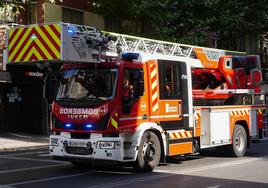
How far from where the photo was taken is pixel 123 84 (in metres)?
11.2

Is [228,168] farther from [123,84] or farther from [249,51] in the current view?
[249,51]

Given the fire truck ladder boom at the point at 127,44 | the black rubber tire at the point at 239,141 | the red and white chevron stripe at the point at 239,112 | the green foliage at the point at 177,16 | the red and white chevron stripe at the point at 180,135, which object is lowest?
the black rubber tire at the point at 239,141

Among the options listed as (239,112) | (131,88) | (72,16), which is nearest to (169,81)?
(131,88)

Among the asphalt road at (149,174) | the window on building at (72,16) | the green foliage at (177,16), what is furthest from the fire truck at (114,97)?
the window on building at (72,16)

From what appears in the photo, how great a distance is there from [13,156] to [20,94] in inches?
394

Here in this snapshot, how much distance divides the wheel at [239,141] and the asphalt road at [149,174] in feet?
1.16

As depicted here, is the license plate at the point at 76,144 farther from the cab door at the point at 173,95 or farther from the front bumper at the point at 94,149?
the cab door at the point at 173,95

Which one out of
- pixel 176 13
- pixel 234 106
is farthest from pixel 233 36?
pixel 234 106

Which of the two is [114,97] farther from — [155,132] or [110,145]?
[155,132]

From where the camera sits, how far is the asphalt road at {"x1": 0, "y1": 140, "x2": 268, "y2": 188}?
→ 10016 millimetres

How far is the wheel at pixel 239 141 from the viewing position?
1459 centimetres

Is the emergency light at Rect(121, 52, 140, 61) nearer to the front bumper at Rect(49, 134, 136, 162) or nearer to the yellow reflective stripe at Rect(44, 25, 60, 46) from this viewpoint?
the yellow reflective stripe at Rect(44, 25, 60, 46)

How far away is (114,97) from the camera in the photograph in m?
11.0

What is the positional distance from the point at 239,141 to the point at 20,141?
33.6 ft
